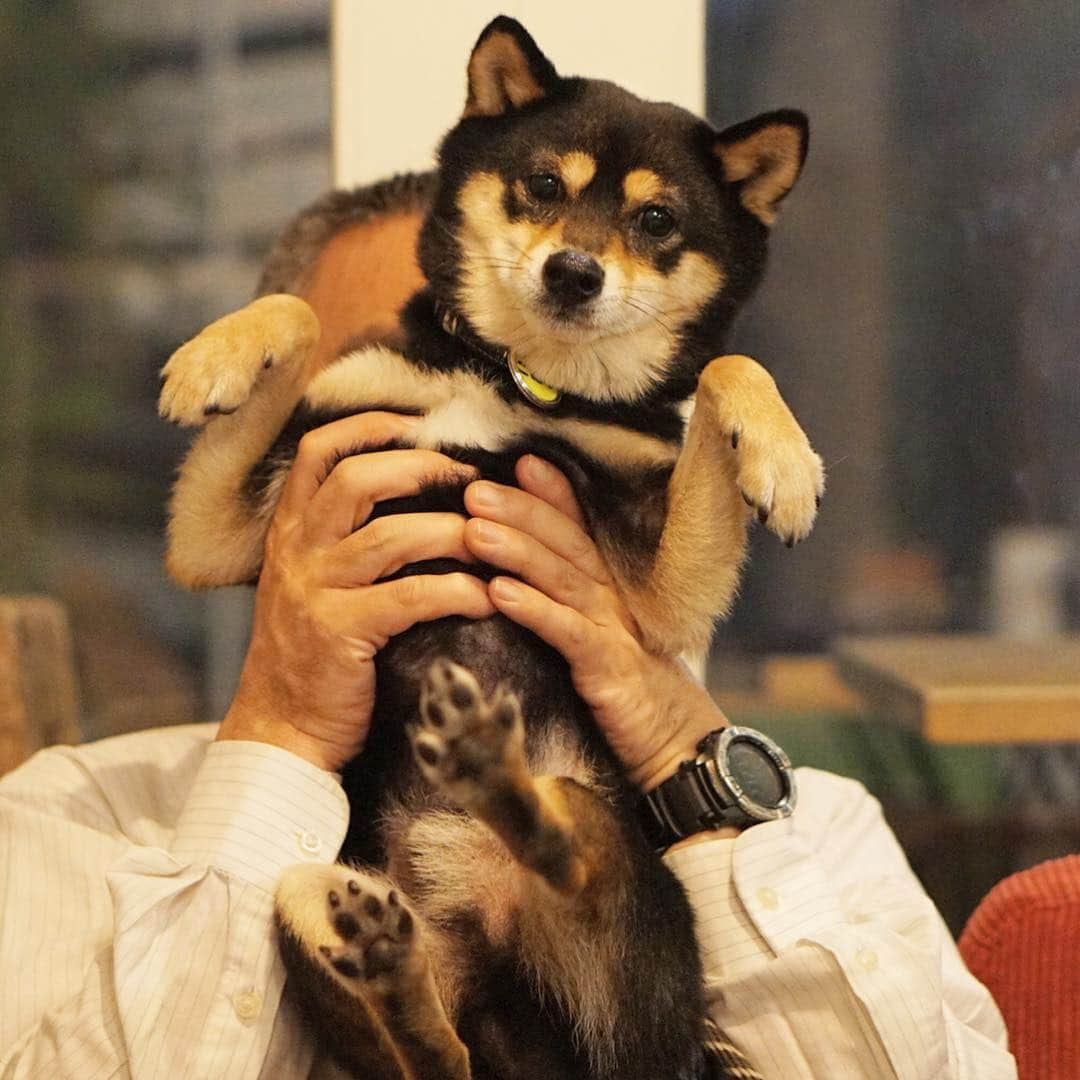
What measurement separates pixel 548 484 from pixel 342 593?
0.31 m

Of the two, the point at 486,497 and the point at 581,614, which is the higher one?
the point at 486,497

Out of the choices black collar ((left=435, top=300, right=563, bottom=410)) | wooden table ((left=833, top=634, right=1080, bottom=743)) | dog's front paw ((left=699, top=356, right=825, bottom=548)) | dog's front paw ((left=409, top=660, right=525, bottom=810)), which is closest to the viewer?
dog's front paw ((left=409, top=660, right=525, bottom=810))

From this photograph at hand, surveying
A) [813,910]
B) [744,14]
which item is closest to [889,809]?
[813,910]

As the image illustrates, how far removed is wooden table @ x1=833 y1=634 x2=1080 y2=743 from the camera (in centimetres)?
213

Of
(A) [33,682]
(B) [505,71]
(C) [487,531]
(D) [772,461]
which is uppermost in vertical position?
(B) [505,71]

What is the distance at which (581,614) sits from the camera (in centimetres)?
165

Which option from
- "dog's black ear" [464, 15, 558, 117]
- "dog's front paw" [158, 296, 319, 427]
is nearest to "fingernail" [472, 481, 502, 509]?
"dog's front paw" [158, 296, 319, 427]

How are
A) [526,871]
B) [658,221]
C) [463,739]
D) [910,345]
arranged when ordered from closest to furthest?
[463,739], [526,871], [658,221], [910,345]

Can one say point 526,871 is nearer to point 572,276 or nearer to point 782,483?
point 782,483

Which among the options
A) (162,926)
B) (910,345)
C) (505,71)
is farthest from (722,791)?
(910,345)

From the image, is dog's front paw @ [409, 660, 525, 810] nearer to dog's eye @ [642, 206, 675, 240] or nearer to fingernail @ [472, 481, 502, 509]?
fingernail @ [472, 481, 502, 509]

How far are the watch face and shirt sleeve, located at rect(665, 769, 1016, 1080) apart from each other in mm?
45

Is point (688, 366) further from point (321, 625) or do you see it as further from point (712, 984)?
point (712, 984)

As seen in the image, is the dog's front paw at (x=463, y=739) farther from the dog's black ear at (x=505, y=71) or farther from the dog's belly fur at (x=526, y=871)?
the dog's black ear at (x=505, y=71)
